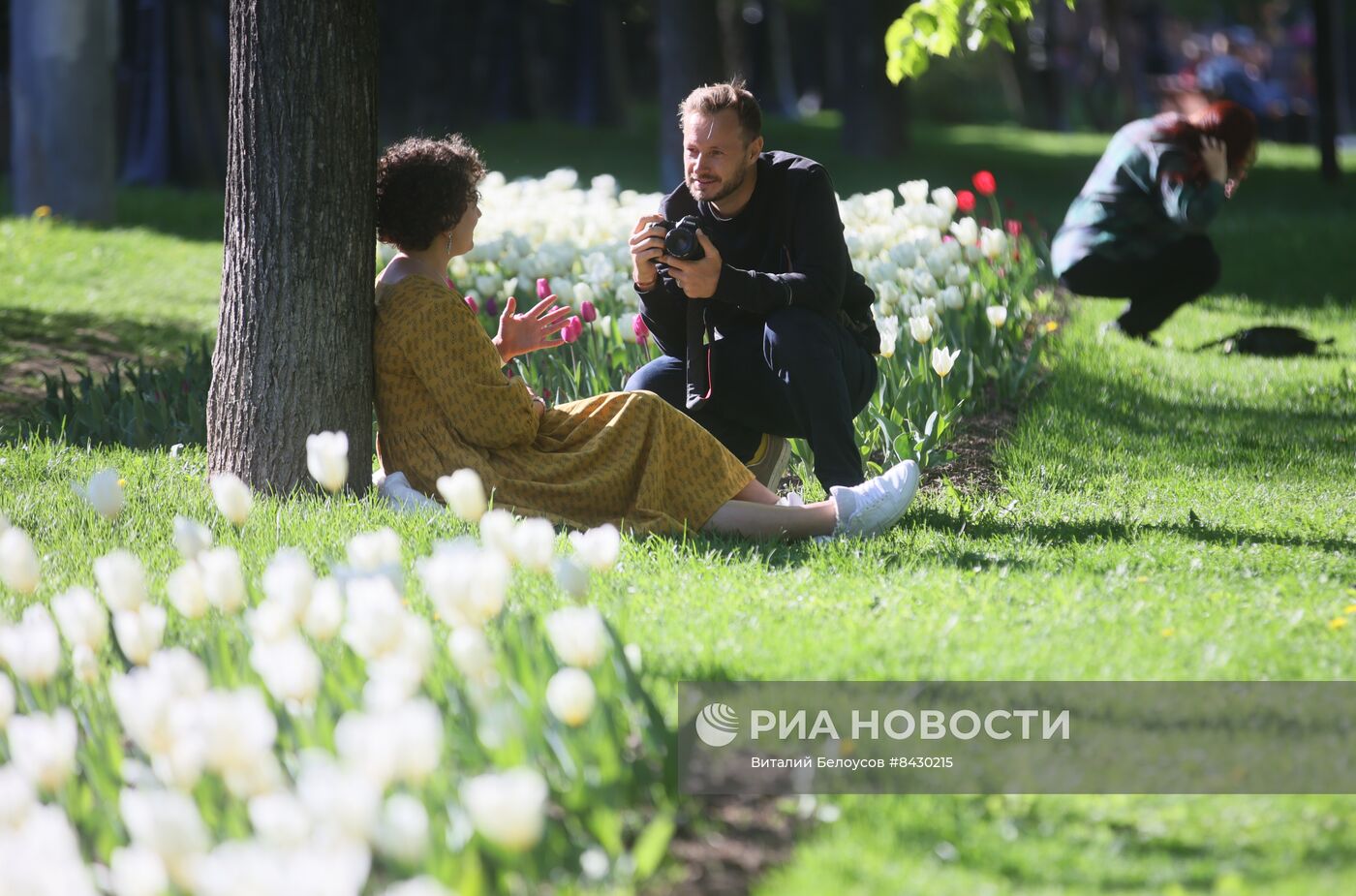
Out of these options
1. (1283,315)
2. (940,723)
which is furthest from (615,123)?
(940,723)

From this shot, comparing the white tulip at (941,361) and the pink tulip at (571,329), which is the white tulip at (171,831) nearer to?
the pink tulip at (571,329)

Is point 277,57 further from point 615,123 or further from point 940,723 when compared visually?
point 615,123

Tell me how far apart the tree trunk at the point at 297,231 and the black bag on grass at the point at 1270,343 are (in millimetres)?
4671

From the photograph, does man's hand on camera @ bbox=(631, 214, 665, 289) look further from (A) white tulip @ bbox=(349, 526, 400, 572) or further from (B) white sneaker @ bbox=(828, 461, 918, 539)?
(A) white tulip @ bbox=(349, 526, 400, 572)

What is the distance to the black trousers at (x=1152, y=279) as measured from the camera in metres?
7.54

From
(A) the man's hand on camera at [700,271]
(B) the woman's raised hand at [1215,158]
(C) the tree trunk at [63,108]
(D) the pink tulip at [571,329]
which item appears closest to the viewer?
(A) the man's hand on camera at [700,271]

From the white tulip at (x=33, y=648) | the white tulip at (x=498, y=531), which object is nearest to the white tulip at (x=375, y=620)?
the white tulip at (x=498, y=531)

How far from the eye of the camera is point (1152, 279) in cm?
757

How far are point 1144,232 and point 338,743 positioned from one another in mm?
6342

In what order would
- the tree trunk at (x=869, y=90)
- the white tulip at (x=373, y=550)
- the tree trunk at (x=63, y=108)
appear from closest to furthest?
1. the white tulip at (x=373, y=550)
2. the tree trunk at (x=63, y=108)
3. the tree trunk at (x=869, y=90)

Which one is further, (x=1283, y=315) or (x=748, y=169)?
(x=1283, y=315)

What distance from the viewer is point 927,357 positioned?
558cm

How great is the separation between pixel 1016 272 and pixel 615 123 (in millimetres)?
17857

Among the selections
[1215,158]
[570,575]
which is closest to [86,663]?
[570,575]
